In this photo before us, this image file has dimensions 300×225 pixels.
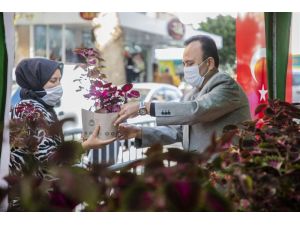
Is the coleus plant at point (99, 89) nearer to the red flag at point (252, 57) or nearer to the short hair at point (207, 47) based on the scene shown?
the short hair at point (207, 47)

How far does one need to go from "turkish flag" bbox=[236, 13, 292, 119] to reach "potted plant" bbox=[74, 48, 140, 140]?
124 centimetres

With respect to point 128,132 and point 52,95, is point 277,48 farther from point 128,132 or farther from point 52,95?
point 52,95

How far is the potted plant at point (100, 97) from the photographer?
287cm

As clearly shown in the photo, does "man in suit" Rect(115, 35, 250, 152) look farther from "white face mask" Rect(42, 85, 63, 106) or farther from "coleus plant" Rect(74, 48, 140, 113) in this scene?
"white face mask" Rect(42, 85, 63, 106)

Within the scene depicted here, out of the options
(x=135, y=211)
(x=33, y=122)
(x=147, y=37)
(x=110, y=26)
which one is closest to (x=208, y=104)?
(x=33, y=122)

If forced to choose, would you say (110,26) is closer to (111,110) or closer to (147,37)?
(111,110)

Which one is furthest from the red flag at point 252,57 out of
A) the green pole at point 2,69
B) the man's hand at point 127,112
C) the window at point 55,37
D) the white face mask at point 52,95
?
the window at point 55,37

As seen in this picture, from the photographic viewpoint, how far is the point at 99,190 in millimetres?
1104

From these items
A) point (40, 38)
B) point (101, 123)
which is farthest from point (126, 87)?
point (40, 38)

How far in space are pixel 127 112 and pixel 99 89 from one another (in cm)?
27

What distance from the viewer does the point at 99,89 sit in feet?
10.1

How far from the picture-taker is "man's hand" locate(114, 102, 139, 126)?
9.55 ft

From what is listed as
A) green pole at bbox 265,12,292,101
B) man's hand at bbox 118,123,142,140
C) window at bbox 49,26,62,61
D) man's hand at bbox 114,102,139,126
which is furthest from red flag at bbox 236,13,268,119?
window at bbox 49,26,62,61

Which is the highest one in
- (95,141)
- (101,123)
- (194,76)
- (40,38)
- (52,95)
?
(40,38)
